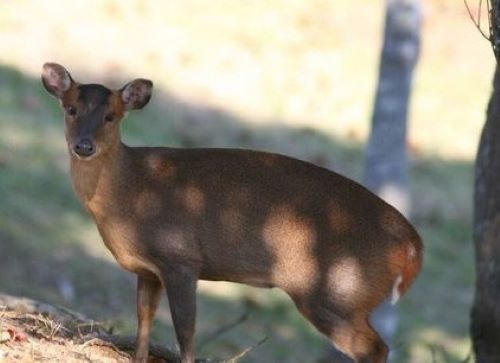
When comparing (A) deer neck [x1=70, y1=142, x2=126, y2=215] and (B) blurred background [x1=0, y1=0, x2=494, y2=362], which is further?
(B) blurred background [x1=0, y1=0, x2=494, y2=362]

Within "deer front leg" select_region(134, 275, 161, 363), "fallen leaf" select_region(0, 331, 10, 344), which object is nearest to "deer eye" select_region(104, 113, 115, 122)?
"deer front leg" select_region(134, 275, 161, 363)

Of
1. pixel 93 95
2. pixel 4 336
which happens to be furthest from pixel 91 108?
pixel 4 336

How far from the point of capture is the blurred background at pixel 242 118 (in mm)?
13758

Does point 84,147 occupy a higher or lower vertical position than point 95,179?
higher

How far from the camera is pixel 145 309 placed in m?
7.92

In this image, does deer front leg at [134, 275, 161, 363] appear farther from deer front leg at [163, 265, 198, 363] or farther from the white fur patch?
the white fur patch

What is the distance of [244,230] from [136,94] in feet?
3.15

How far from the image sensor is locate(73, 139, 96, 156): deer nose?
25.2ft

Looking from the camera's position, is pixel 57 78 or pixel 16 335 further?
pixel 57 78

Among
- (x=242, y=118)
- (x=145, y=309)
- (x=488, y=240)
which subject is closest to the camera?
(x=145, y=309)

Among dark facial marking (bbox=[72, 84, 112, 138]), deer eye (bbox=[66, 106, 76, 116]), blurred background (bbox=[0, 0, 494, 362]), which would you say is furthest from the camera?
blurred background (bbox=[0, 0, 494, 362])

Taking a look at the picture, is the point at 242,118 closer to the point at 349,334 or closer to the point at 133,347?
the point at 133,347

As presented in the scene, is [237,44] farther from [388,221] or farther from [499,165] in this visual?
[388,221]

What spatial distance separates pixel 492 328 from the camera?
8.91m
